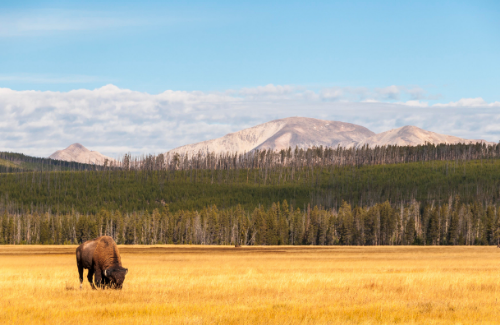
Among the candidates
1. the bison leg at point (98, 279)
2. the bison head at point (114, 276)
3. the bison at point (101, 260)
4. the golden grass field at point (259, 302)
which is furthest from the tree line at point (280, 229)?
the bison head at point (114, 276)

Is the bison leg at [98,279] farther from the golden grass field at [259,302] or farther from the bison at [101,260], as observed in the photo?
the golden grass field at [259,302]

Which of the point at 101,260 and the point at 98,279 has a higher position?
the point at 101,260

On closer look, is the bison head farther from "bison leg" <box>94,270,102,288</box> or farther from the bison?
"bison leg" <box>94,270,102,288</box>

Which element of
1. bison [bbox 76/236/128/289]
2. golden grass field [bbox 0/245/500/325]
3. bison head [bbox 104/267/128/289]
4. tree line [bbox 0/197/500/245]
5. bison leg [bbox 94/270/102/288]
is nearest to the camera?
golden grass field [bbox 0/245/500/325]

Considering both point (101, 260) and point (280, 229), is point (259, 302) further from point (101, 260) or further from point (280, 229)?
point (280, 229)

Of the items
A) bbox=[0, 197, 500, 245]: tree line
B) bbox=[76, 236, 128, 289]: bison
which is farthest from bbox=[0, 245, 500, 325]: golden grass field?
bbox=[0, 197, 500, 245]: tree line

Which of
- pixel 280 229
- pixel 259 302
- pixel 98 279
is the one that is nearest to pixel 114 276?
pixel 98 279

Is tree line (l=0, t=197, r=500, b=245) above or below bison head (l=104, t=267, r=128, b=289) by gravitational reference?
below

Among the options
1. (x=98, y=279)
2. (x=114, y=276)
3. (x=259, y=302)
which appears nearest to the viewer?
(x=259, y=302)

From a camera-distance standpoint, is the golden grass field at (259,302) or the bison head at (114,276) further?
the bison head at (114,276)

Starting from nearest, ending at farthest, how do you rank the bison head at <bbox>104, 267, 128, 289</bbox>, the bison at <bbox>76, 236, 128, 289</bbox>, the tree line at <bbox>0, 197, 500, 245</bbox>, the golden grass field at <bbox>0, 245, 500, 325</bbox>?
the golden grass field at <bbox>0, 245, 500, 325</bbox> → the bison head at <bbox>104, 267, 128, 289</bbox> → the bison at <bbox>76, 236, 128, 289</bbox> → the tree line at <bbox>0, 197, 500, 245</bbox>

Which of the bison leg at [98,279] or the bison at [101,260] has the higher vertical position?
the bison at [101,260]

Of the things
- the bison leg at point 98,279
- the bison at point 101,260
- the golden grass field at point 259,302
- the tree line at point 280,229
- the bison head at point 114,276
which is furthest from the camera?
the tree line at point 280,229

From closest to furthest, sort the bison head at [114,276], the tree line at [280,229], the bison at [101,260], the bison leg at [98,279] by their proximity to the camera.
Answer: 1. the bison head at [114,276]
2. the bison at [101,260]
3. the bison leg at [98,279]
4. the tree line at [280,229]
